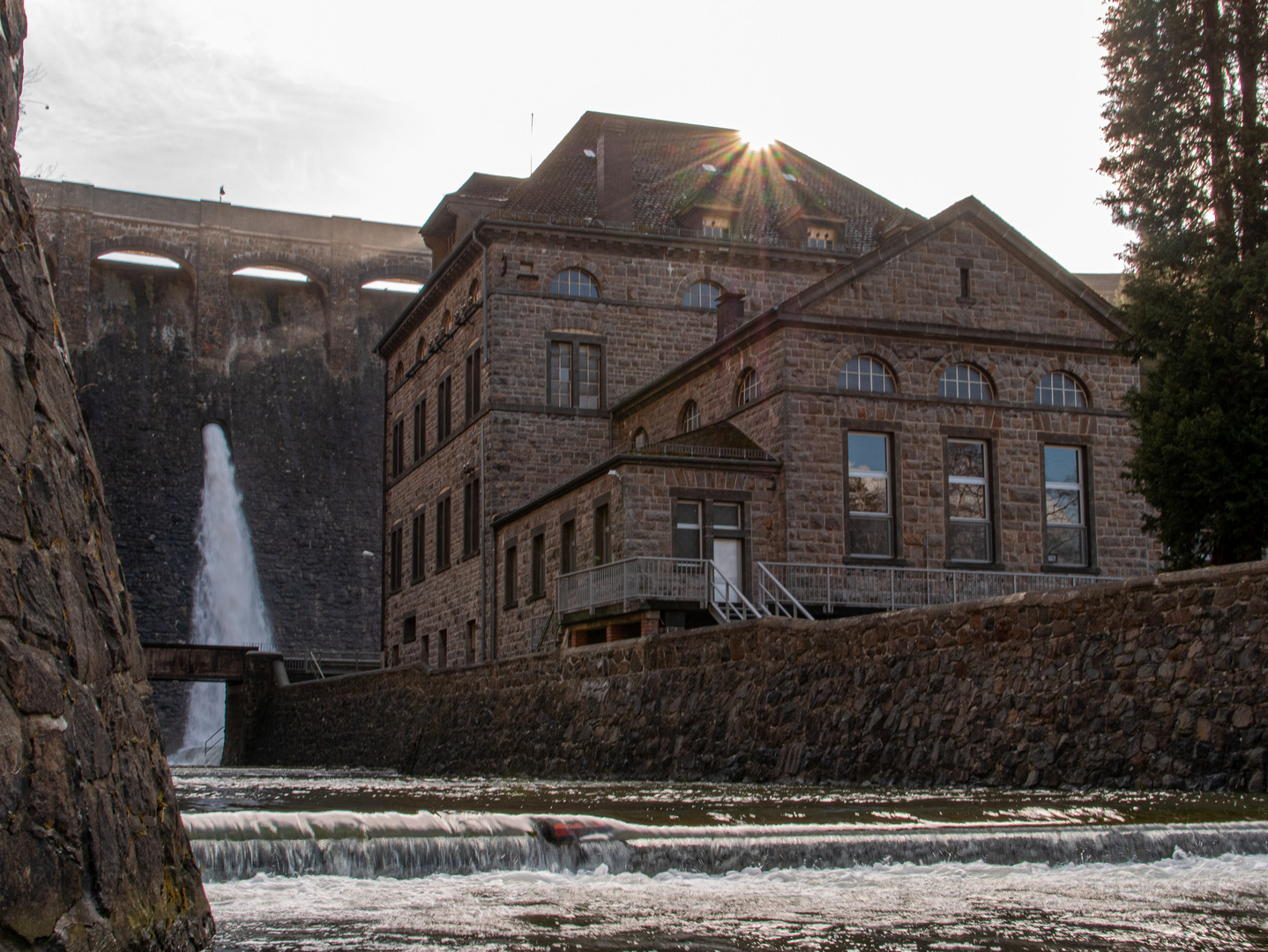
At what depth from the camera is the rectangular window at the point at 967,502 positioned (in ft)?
89.9

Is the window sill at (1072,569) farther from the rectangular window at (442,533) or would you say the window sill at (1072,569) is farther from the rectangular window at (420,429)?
the rectangular window at (420,429)

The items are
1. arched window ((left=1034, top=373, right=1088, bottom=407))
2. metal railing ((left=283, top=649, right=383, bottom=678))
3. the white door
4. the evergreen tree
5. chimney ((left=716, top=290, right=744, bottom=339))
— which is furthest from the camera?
metal railing ((left=283, top=649, right=383, bottom=678))

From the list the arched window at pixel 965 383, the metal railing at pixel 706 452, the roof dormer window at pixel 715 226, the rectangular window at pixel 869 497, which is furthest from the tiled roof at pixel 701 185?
the rectangular window at pixel 869 497

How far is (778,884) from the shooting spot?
7.18 meters

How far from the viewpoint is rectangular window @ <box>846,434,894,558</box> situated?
88.4ft

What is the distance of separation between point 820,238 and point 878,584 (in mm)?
15612

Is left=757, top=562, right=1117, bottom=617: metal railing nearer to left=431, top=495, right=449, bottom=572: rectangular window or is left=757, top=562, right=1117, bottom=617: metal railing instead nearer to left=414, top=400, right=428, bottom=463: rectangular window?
left=431, top=495, right=449, bottom=572: rectangular window

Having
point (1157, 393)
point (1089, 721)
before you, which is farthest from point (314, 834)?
point (1157, 393)

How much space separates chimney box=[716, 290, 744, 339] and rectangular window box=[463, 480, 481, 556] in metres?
7.37

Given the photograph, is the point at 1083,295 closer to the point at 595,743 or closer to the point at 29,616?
the point at 595,743

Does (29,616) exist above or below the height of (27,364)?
below

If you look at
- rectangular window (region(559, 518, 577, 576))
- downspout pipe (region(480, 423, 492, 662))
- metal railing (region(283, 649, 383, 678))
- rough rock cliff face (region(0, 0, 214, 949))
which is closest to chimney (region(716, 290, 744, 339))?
downspout pipe (region(480, 423, 492, 662))

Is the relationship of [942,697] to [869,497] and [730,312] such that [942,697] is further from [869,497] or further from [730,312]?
[730,312]

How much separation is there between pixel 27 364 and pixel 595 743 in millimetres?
17287
